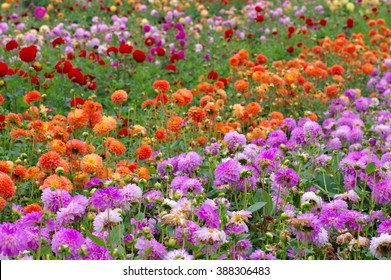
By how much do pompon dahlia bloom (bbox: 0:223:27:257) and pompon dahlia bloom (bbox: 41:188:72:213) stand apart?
53cm

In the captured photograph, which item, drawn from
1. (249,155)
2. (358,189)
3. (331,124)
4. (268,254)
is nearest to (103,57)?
(331,124)

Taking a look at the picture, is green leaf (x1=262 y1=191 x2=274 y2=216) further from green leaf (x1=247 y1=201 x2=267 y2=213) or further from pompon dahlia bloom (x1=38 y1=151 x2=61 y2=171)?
pompon dahlia bloom (x1=38 y1=151 x2=61 y2=171)

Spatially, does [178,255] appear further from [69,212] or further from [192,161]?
[192,161]

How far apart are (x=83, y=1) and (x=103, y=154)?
25.2 ft

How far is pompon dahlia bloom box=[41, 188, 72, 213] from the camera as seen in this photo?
2.88m

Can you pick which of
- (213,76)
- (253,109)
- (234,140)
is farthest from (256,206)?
(213,76)

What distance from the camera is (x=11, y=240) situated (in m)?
2.29

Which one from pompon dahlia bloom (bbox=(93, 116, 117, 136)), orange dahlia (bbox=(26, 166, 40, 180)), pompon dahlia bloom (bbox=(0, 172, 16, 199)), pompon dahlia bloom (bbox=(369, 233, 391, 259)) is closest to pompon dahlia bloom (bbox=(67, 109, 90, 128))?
pompon dahlia bloom (bbox=(93, 116, 117, 136))

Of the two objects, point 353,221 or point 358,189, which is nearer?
point 353,221

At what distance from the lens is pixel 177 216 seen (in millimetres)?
2537

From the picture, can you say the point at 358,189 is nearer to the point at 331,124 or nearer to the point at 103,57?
the point at 331,124

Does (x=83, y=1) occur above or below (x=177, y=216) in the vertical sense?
below

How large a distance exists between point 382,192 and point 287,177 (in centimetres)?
44

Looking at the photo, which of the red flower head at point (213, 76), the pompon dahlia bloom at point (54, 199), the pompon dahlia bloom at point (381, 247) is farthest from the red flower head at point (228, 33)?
the pompon dahlia bloom at point (381, 247)
